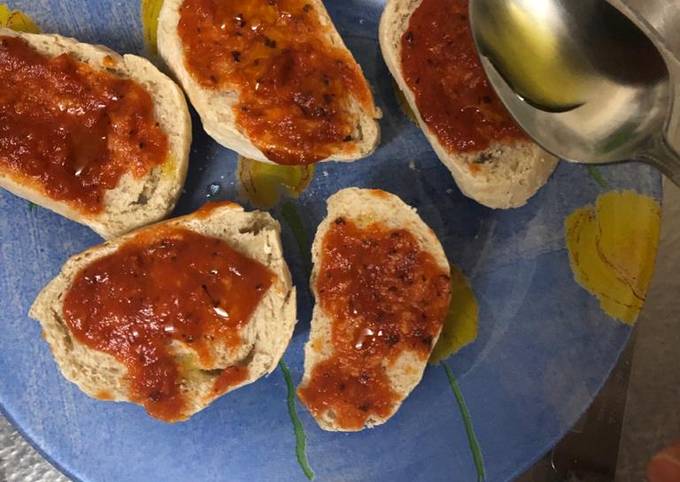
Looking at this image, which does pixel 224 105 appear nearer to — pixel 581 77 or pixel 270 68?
pixel 270 68

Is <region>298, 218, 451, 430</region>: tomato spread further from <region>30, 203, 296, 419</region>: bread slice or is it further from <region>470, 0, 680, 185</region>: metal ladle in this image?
<region>470, 0, 680, 185</region>: metal ladle

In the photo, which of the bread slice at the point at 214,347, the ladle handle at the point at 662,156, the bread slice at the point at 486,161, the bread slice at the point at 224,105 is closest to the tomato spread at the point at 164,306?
the bread slice at the point at 214,347

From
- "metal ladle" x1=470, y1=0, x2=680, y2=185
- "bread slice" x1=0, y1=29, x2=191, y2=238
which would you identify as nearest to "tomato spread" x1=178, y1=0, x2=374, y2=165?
"bread slice" x1=0, y1=29, x2=191, y2=238

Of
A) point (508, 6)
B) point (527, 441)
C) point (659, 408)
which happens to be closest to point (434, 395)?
point (527, 441)

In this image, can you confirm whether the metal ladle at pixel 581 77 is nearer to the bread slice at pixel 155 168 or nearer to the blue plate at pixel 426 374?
the blue plate at pixel 426 374

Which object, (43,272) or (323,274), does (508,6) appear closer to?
(323,274)

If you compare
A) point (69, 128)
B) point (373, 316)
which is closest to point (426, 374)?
point (373, 316)

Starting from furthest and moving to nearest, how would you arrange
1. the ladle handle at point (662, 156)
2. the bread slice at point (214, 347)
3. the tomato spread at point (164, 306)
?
the bread slice at point (214, 347) < the tomato spread at point (164, 306) < the ladle handle at point (662, 156)
